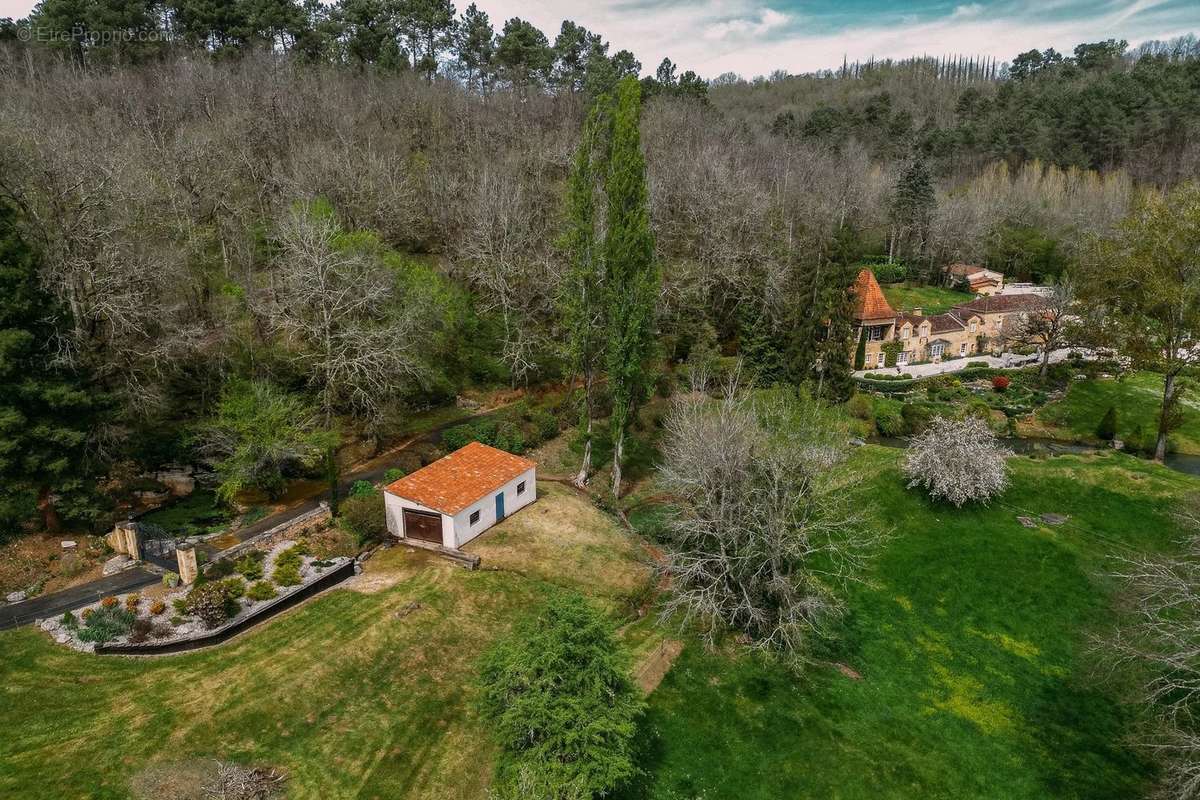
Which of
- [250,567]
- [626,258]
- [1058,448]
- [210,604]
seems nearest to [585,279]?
[626,258]

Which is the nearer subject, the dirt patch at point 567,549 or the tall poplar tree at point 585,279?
the dirt patch at point 567,549

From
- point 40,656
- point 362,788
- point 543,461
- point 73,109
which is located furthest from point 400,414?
point 73,109

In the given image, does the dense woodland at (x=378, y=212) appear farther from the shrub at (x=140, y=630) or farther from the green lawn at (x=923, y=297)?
the shrub at (x=140, y=630)

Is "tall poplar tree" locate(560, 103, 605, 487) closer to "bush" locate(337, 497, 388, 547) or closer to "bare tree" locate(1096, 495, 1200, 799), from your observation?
"bush" locate(337, 497, 388, 547)

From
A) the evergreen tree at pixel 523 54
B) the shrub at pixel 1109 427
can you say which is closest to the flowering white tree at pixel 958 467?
the shrub at pixel 1109 427

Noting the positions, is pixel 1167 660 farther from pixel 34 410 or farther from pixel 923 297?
pixel 923 297

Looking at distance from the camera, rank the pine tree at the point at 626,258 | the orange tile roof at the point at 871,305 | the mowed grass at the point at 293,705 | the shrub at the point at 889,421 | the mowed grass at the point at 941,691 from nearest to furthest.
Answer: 1. the mowed grass at the point at 293,705
2. the mowed grass at the point at 941,691
3. the pine tree at the point at 626,258
4. the shrub at the point at 889,421
5. the orange tile roof at the point at 871,305

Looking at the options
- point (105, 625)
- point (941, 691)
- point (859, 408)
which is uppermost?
point (105, 625)
